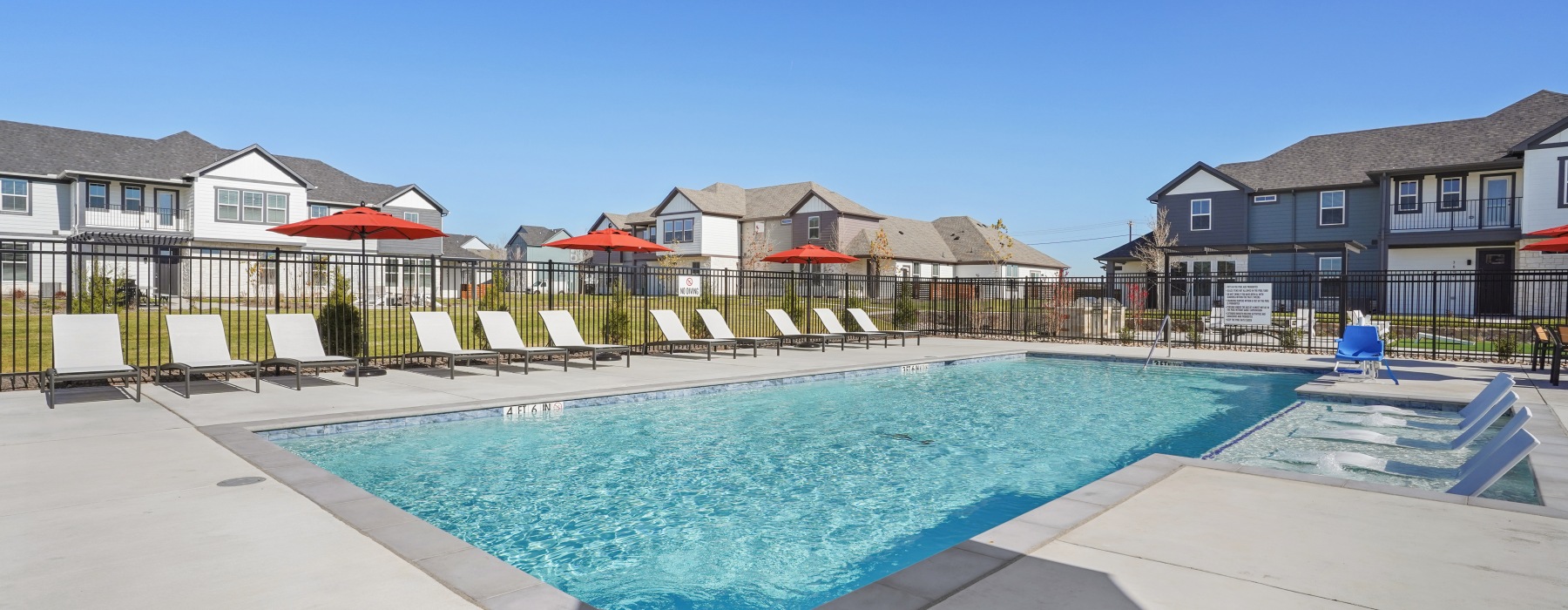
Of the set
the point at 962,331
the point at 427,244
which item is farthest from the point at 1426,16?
the point at 427,244

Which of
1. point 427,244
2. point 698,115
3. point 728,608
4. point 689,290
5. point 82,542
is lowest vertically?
point 728,608

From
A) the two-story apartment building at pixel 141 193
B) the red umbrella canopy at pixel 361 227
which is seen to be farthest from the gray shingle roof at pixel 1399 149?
the two-story apartment building at pixel 141 193

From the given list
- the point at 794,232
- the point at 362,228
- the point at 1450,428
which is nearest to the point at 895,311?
the point at 362,228

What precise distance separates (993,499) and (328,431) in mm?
5773

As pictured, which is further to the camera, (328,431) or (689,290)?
(689,290)

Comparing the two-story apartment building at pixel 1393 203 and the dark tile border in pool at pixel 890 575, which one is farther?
the two-story apartment building at pixel 1393 203

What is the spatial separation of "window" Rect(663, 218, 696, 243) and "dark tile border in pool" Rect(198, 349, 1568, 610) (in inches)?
1657

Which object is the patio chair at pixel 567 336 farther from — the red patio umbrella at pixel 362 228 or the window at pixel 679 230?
the window at pixel 679 230

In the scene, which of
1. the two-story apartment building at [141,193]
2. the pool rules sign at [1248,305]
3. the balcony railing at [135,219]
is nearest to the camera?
the pool rules sign at [1248,305]

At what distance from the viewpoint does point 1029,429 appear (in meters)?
8.59

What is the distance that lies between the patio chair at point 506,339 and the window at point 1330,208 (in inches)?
1228

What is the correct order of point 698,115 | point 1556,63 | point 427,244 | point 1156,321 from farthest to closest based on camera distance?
point 427,244 → point 698,115 → point 1556,63 → point 1156,321

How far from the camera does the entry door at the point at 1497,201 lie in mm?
26562

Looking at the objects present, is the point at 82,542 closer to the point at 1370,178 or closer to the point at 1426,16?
the point at 1426,16
